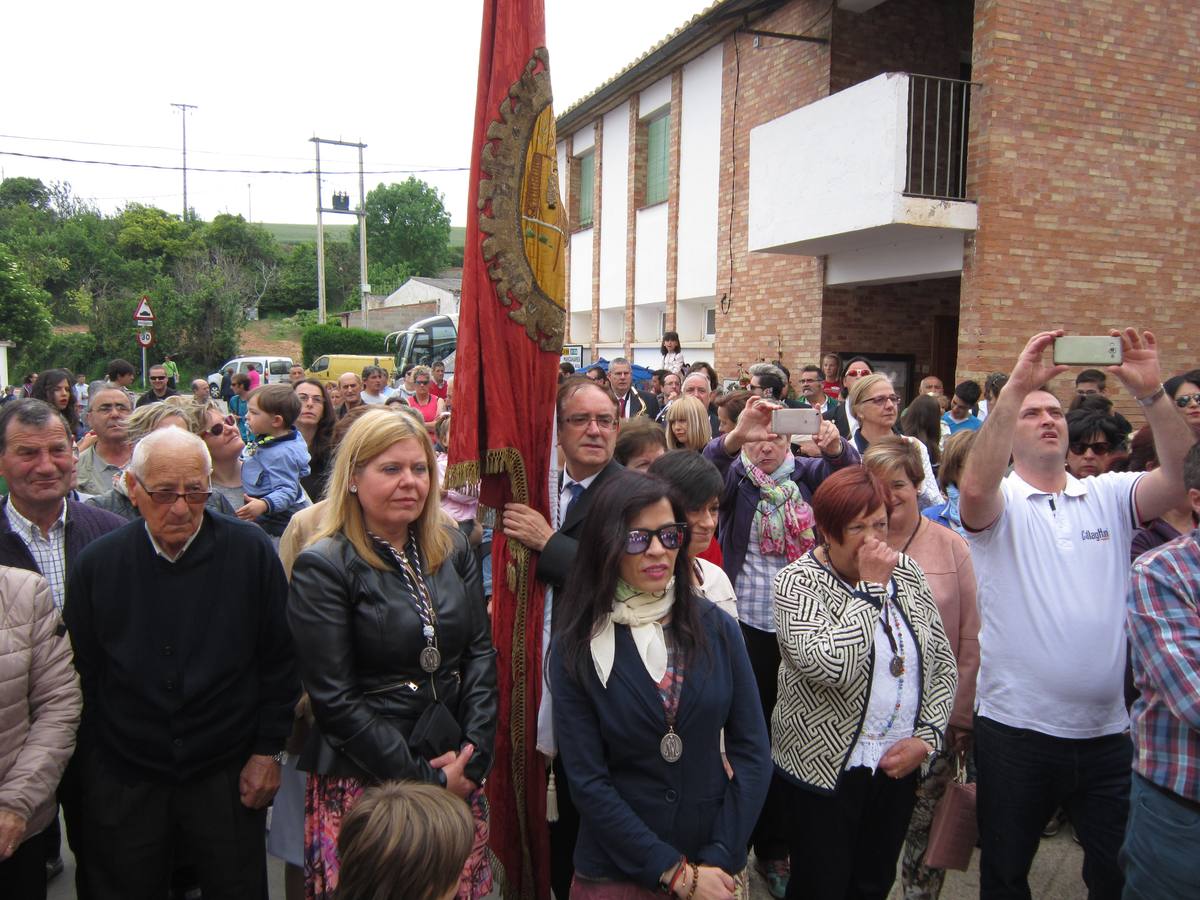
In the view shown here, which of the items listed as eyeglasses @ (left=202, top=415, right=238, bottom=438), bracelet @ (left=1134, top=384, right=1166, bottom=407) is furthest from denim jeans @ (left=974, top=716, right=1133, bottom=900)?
eyeglasses @ (left=202, top=415, right=238, bottom=438)

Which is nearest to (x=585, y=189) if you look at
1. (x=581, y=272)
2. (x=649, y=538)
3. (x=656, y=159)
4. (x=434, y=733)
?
(x=581, y=272)

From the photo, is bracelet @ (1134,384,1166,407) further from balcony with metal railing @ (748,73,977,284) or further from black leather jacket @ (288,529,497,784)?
balcony with metal railing @ (748,73,977,284)

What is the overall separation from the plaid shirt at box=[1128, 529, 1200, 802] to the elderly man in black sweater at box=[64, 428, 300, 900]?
2499 mm

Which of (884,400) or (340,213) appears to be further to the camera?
(340,213)

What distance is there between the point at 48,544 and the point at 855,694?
2.95 metres

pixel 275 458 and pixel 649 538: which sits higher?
pixel 649 538

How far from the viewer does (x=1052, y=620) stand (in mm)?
2840

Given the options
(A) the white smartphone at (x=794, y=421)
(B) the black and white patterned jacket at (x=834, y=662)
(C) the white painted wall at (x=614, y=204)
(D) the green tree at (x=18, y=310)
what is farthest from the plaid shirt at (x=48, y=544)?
(D) the green tree at (x=18, y=310)

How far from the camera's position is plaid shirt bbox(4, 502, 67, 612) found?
10.3 ft

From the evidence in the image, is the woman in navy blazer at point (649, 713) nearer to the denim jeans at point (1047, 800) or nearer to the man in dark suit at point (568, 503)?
the man in dark suit at point (568, 503)

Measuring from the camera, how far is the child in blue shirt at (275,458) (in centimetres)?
503

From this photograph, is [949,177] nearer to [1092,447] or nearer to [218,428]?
[1092,447]

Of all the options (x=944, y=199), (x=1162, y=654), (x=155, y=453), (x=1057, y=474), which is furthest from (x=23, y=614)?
(x=944, y=199)

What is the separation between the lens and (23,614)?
2.53m
